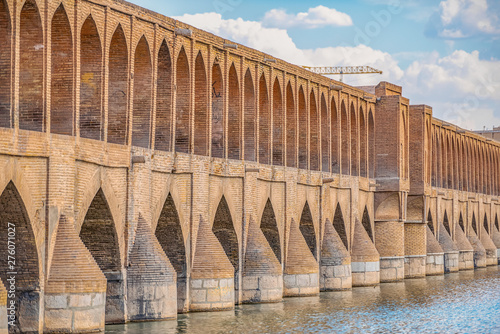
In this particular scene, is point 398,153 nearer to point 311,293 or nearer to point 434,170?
point 434,170

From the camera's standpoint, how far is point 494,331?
24.6m

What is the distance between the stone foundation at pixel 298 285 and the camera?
3188cm

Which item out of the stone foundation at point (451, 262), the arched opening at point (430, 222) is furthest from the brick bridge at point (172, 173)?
the stone foundation at point (451, 262)

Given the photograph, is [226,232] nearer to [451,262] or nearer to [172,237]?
[172,237]

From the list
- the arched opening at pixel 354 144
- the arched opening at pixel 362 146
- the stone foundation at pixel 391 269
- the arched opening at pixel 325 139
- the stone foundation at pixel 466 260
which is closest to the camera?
the arched opening at pixel 325 139

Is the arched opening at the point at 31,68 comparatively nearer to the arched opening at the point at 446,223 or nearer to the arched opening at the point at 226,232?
the arched opening at the point at 226,232

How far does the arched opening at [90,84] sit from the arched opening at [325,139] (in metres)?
16.6

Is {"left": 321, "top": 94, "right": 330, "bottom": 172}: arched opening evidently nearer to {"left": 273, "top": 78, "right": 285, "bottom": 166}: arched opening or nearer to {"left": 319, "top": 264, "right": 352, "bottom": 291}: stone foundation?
{"left": 273, "top": 78, "right": 285, "bottom": 166}: arched opening

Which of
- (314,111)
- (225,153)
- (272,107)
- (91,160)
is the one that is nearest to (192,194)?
(225,153)

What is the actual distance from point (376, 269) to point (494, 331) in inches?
565

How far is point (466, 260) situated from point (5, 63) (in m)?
38.4

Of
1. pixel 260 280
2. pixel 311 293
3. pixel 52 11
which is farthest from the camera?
pixel 311 293

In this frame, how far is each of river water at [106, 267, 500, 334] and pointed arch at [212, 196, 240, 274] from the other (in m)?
1.68

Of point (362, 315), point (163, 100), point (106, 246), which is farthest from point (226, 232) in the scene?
point (106, 246)
